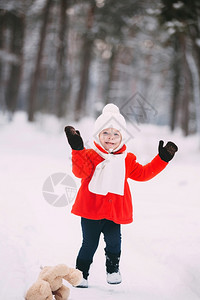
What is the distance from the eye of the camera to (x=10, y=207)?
3838mm

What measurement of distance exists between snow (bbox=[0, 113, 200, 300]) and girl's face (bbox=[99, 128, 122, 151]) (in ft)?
3.63

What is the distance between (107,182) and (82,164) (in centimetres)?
23

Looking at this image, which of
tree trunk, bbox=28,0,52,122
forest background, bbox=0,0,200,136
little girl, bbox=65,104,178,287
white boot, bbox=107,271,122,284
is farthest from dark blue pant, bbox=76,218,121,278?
tree trunk, bbox=28,0,52,122

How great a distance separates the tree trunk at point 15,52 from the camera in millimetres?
13227

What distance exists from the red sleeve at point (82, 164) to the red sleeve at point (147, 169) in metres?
0.36

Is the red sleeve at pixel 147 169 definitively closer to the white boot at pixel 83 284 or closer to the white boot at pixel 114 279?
the white boot at pixel 114 279

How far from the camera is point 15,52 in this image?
14203mm

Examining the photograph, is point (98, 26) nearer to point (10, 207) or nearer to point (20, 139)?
point (20, 139)

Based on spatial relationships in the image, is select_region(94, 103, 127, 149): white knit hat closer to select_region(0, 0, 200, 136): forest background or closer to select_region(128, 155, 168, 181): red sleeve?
select_region(128, 155, 168, 181): red sleeve

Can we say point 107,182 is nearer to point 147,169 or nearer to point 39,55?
point 147,169

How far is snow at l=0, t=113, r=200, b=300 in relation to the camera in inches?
95.7

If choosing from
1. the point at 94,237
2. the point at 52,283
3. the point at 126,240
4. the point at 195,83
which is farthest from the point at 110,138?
the point at 195,83

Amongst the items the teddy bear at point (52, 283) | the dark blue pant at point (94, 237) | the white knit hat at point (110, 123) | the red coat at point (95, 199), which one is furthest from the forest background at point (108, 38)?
the teddy bear at point (52, 283)

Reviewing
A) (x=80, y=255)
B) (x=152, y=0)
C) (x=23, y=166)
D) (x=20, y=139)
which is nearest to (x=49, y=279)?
(x=80, y=255)
